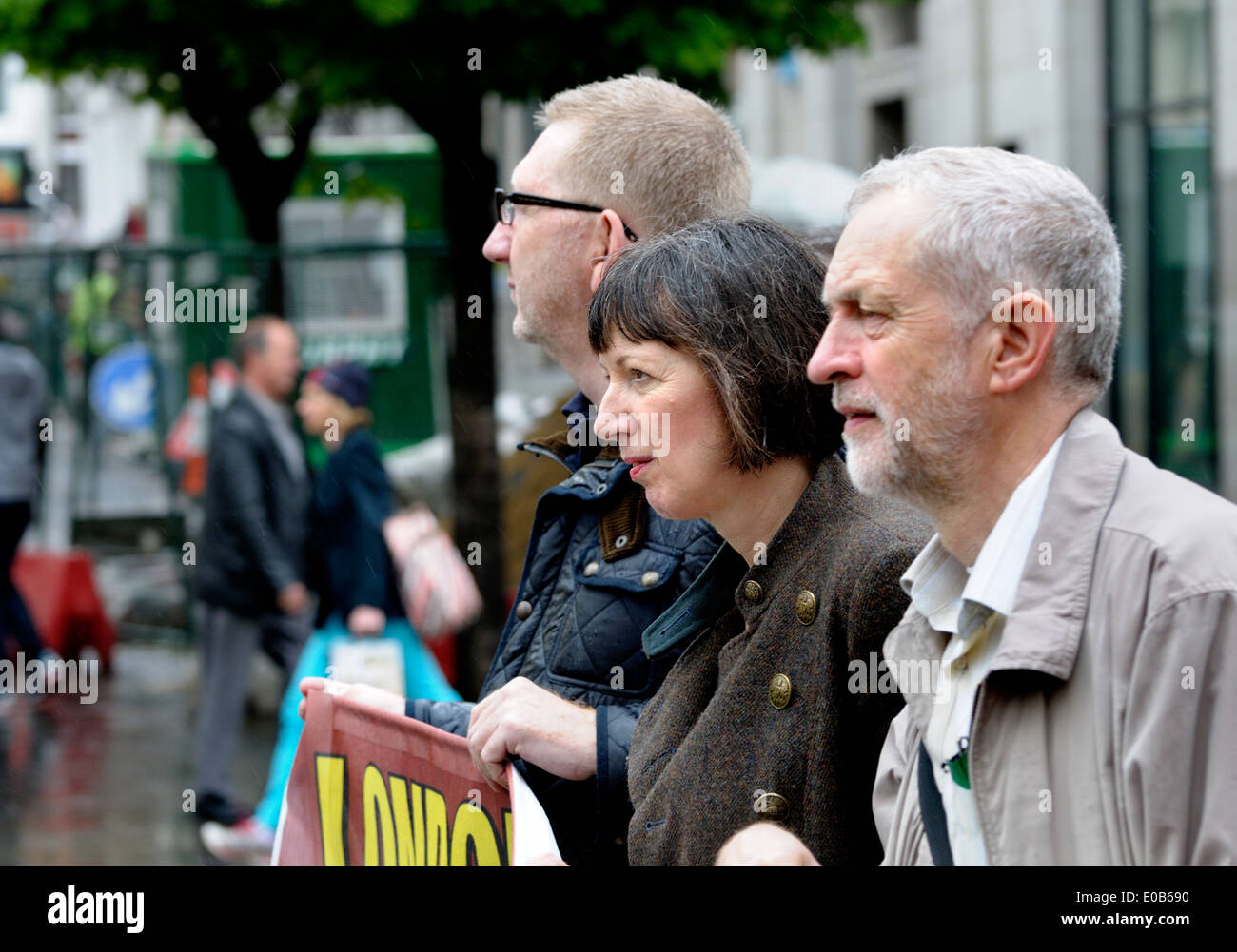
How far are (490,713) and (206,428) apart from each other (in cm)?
853

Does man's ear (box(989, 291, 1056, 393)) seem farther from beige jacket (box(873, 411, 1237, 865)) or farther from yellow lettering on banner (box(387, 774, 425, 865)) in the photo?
yellow lettering on banner (box(387, 774, 425, 865))

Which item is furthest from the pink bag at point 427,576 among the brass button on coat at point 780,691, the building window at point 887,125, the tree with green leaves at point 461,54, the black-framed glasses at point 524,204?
the building window at point 887,125

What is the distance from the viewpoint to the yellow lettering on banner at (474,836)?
2719 mm

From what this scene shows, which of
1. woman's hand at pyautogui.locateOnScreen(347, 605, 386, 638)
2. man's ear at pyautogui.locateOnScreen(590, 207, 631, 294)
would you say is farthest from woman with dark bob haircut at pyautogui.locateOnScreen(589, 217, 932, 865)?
woman's hand at pyautogui.locateOnScreen(347, 605, 386, 638)

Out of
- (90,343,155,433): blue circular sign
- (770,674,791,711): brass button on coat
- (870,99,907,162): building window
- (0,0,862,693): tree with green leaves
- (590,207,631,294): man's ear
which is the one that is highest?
(870,99,907,162): building window

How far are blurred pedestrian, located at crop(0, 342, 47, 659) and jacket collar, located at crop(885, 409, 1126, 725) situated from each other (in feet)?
28.9

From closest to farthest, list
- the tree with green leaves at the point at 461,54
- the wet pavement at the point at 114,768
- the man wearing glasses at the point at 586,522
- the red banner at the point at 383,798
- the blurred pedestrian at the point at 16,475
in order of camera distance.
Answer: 1. the man wearing glasses at the point at 586,522
2. the red banner at the point at 383,798
3. the tree with green leaves at the point at 461,54
4. the wet pavement at the point at 114,768
5. the blurred pedestrian at the point at 16,475

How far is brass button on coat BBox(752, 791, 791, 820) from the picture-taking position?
7.48ft

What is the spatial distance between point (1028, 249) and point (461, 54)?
531cm

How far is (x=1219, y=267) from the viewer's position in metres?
10.4

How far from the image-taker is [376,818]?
2.96 meters

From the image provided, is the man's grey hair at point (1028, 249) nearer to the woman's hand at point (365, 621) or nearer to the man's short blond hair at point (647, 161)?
the man's short blond hair at point (647, 161)

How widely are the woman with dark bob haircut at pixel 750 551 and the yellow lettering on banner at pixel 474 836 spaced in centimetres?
32
